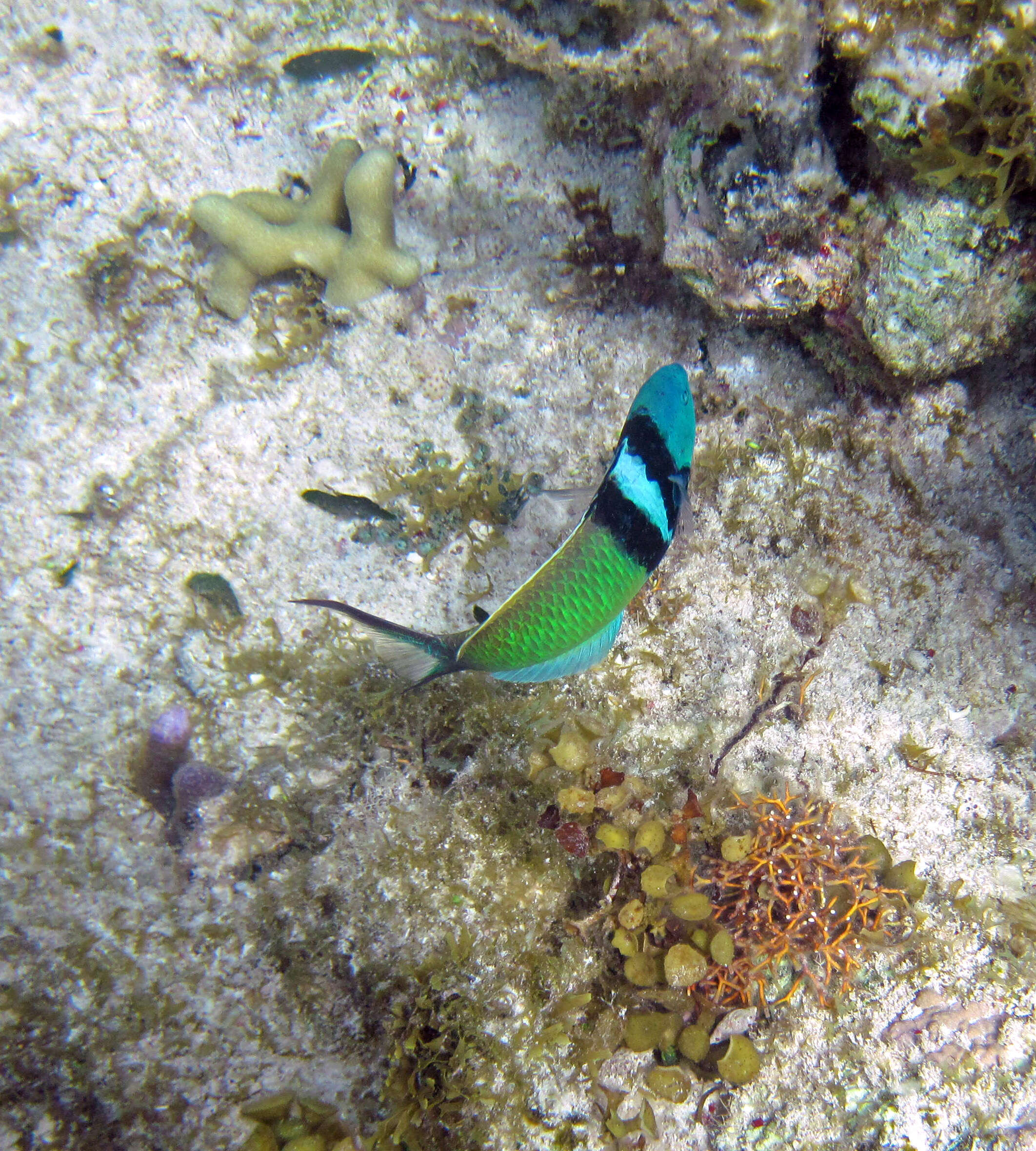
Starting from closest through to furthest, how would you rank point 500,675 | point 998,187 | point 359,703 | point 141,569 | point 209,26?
point 998,187 < point 500,675 < point 359,703 < point 141,569 < point 209,26

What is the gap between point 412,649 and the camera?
2432mm

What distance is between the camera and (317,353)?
3.46m

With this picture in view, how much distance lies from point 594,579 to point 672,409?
2.77ft

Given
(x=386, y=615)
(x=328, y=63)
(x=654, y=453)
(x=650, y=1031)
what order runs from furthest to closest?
(x=328, y=63), (x=386, y=615), (x=650, y=1031), (x=654, y=453)

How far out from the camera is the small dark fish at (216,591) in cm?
329

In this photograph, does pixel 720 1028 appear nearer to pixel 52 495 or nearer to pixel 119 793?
pixel 119 793

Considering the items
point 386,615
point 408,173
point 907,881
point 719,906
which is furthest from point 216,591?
point 907,881

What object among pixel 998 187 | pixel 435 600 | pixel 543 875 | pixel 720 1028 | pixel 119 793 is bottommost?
pixel 119 793

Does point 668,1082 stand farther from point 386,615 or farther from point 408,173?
point 408,173

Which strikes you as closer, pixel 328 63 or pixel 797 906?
pixel 797 906

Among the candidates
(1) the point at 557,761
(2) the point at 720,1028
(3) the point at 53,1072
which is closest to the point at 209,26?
(1) the point at 557,761

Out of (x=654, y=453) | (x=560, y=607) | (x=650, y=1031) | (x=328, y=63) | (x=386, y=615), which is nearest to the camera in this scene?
(x=560, y=607)

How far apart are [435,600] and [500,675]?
3.33 ft

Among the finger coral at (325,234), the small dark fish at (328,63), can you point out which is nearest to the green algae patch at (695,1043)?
the finger coral at (325,234)
